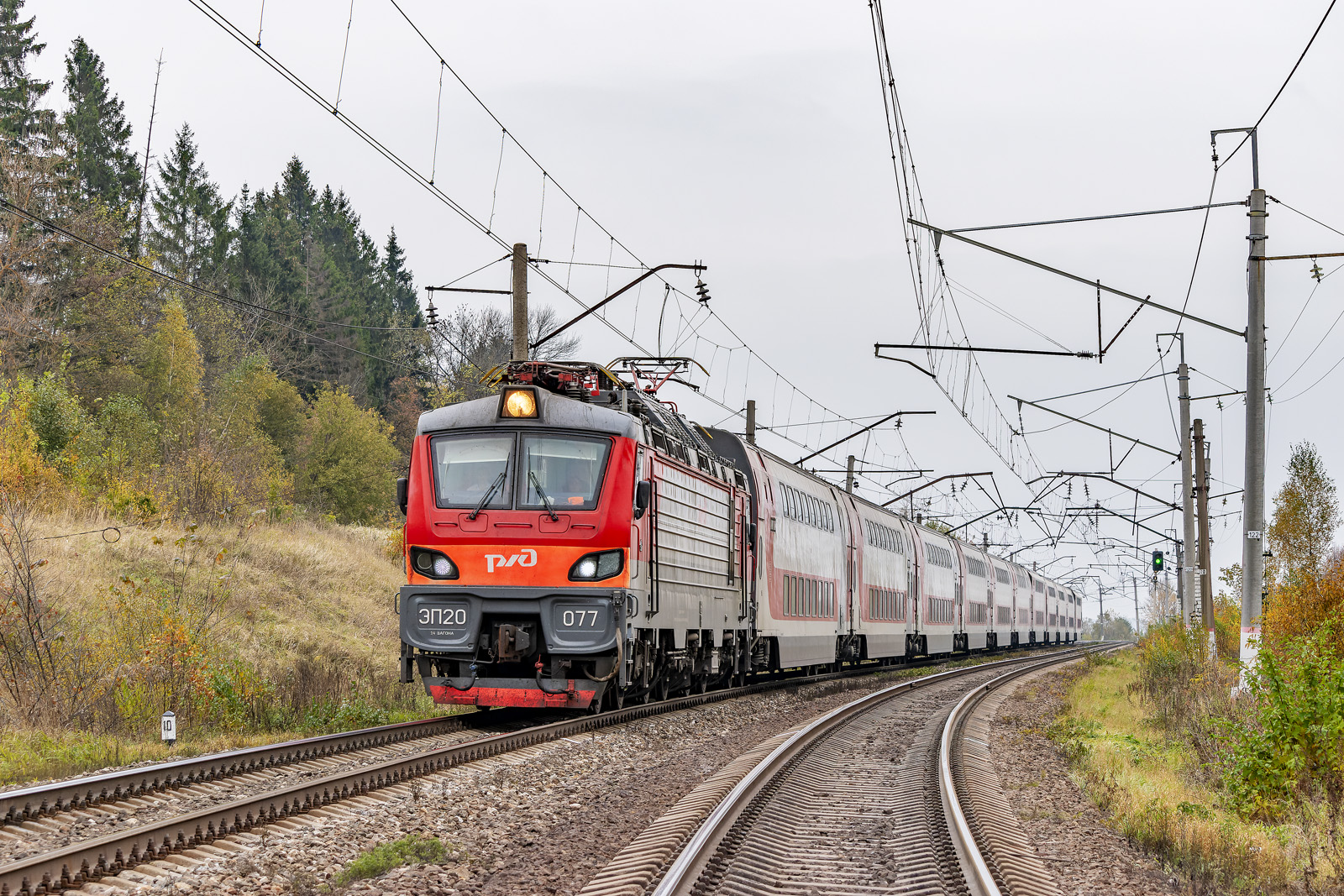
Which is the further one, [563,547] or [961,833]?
[563,547]

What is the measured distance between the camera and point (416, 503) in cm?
1297

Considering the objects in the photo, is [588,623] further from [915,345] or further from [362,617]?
[362,617]

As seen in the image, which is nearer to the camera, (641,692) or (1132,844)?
(1132,844)

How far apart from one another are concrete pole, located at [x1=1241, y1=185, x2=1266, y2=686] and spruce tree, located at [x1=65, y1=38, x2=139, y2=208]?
50403mm

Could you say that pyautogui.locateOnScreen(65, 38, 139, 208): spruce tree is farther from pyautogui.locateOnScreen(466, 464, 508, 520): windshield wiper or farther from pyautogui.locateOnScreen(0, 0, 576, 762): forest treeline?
pyautogui.locateOnScreen(466, 464, 508, 520): windshield wiper

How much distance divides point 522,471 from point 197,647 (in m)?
4.22

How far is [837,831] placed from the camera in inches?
323

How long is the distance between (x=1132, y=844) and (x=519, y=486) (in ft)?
23.6

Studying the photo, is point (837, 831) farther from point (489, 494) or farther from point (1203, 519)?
point (1203, 519)

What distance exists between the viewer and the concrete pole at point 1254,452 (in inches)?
543

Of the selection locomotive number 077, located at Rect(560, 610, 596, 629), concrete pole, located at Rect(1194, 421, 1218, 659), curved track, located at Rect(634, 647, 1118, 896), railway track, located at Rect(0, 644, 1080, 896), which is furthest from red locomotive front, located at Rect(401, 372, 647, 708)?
concrete pole, located at Rect(1194, 421, 1218, 659)

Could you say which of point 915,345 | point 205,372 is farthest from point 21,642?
point 205,372

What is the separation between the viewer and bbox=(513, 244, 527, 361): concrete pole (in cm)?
1875

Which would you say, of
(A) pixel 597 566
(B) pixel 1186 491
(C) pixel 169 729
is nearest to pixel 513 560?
(A) pixel 597 566
